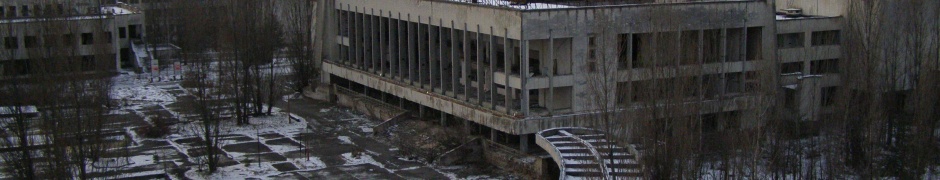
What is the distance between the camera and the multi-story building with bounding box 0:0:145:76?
28.9 meters

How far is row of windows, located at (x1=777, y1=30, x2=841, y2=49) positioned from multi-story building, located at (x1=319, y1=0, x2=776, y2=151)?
1323mm

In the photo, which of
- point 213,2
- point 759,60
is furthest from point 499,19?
point 213,2

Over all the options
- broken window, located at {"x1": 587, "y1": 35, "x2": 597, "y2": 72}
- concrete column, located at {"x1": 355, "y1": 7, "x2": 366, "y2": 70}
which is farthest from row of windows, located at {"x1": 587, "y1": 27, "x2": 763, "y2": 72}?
concrete column, located at {"x1": 355, "y1": 7, "x2": 366, "y2": 70}

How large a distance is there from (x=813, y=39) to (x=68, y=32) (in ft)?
64.2

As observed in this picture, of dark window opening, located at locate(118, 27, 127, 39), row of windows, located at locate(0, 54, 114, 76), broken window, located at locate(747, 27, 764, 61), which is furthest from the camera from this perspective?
dark window opening, located at locate(118, 27, 127, 39)

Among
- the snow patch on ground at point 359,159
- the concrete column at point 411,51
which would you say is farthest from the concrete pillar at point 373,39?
the snow patch on ground at point 359,159

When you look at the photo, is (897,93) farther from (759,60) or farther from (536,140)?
(536,140)

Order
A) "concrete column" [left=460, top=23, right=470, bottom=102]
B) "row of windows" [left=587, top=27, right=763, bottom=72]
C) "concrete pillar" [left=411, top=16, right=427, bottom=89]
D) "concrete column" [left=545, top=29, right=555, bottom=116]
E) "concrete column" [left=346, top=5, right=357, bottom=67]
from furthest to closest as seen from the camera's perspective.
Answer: "concrete column" [left=346, top=5, right=357, bottom=67] < "concrete pillar" [left=411, top=16, right=427, bottom=89] < "concrete column" [left=460, top=23, right=470, bottom=102] < "concrete column" [left=545, top=29, right=555, bottom=116] < "row of windows" [left=587, top=27, right=763, bottom=72]

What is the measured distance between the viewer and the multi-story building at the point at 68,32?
28939mm

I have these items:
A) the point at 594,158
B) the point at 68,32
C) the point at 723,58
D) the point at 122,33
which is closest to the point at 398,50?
the point at 68,32

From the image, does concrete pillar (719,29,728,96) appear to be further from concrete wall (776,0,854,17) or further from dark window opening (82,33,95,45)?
dark window opening (82,33,95,45)

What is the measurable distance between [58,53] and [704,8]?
14992 millimetres

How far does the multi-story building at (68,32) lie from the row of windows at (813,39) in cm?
1781

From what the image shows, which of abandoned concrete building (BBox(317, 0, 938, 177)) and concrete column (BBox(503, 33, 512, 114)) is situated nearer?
abandoned concrete building (BBox(317, 0, 938, 177))
